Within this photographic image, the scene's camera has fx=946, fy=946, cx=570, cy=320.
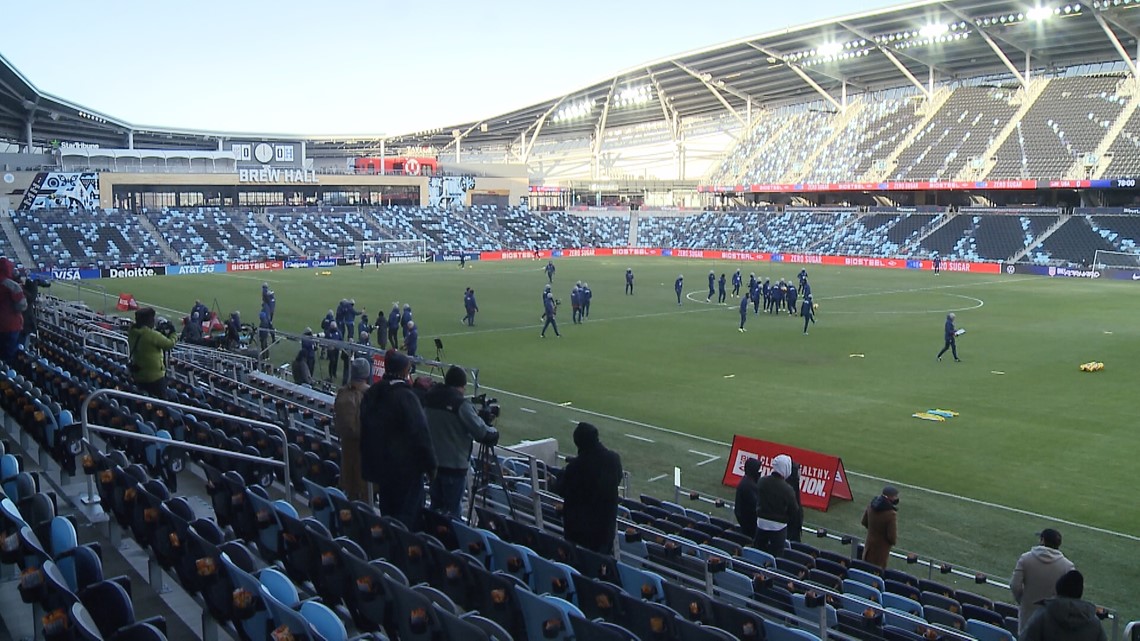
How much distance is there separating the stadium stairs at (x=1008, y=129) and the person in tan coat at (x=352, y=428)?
7127 centimetres

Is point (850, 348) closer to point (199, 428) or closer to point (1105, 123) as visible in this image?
point (199, 428)

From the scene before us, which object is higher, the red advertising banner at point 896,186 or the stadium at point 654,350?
the red advertising banner at point 896,186

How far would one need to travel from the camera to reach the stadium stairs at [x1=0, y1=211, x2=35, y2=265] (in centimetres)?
6222

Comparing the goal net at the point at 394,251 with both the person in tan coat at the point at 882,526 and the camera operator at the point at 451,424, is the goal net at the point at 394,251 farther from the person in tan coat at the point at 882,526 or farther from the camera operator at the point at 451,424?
the camera operator at the point at 451,424

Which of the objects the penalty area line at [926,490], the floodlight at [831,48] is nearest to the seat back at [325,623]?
the penalty area line at [926,490]

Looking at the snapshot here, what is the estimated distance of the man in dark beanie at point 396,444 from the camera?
7.32 metres

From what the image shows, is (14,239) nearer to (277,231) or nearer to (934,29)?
(277,231)

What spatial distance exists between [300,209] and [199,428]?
256ft

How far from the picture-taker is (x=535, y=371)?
24375 millimetres

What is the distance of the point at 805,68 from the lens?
278ft

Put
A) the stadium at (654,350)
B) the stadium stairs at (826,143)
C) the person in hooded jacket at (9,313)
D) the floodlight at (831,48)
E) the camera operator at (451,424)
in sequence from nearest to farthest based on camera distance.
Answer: the stadium at (654,350), the camera operator at (451,424), the person in hooded jacket at (9,313), the floodlight at (831,48), the stadium stairs at (826,143)

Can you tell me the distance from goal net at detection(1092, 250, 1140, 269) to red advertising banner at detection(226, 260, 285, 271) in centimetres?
5337

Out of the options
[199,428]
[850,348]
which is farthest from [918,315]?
[199,428]

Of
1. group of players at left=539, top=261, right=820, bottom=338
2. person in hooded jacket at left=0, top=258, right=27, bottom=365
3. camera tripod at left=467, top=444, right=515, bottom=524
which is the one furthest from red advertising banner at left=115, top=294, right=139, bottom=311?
camera tripod at left=467, top=444, right=515, bottom=524
